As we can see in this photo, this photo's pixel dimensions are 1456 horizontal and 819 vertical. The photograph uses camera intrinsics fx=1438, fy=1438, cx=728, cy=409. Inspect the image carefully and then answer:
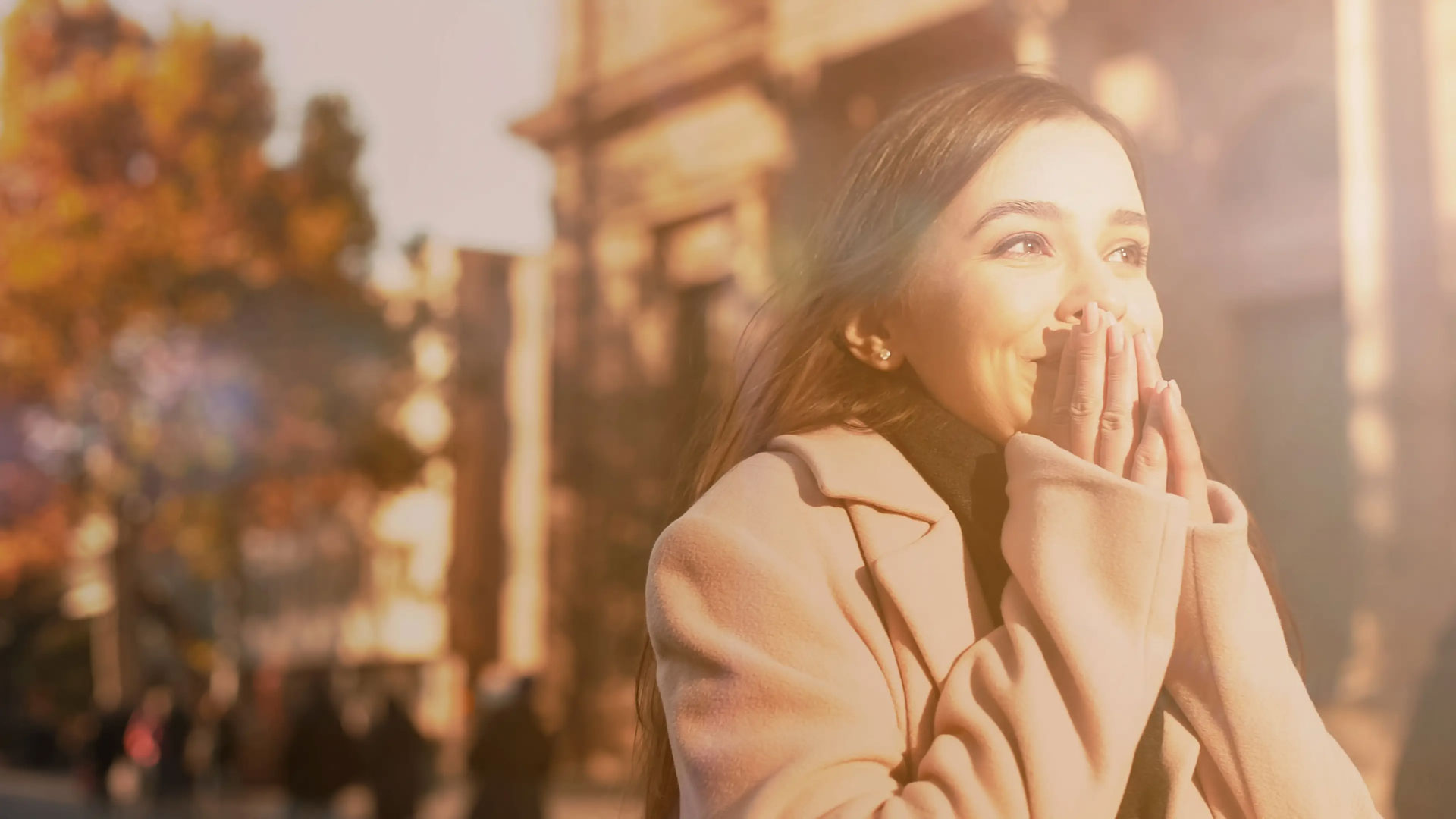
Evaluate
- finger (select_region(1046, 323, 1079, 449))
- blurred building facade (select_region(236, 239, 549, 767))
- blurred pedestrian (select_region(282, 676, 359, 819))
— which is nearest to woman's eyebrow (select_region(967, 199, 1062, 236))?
finger (select_region(1046, 323, 1079, 449))

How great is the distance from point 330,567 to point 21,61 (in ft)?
15.9

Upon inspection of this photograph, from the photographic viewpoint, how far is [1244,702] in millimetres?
1152

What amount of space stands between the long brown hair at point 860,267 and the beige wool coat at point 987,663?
166 millimetres

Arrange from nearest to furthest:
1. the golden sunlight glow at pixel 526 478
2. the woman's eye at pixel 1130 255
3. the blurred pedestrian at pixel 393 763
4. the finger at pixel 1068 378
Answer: the finger at pixel 1068 378, the woman's eye at pixel 1130 255, the blurred pedestrian at pixel 393 763, the golden sunlight glow at pixel 526 478

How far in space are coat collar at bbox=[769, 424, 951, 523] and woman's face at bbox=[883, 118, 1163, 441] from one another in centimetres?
8

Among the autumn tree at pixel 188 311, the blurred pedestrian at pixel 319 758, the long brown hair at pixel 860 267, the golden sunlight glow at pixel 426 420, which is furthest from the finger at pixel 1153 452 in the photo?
the autumn tree at pixel 188 311

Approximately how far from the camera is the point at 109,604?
40.1 feet

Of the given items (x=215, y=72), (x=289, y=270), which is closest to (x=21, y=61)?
(x=215, y=72)

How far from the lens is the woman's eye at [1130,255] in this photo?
1.29 meters

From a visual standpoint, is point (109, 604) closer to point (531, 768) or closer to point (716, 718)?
point (531, 768)

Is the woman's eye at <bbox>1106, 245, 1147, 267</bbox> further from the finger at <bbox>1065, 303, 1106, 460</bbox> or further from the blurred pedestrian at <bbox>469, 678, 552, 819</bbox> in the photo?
the blurred pedestrian at <bbox>469, 678, 552, 819</bbox>

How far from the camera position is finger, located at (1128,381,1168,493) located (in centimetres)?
118

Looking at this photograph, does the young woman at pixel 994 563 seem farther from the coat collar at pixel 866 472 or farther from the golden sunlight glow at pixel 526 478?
the golden sunlight glow at pixel 526 478

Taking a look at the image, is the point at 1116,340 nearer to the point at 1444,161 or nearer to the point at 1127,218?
the point at 1127,218
